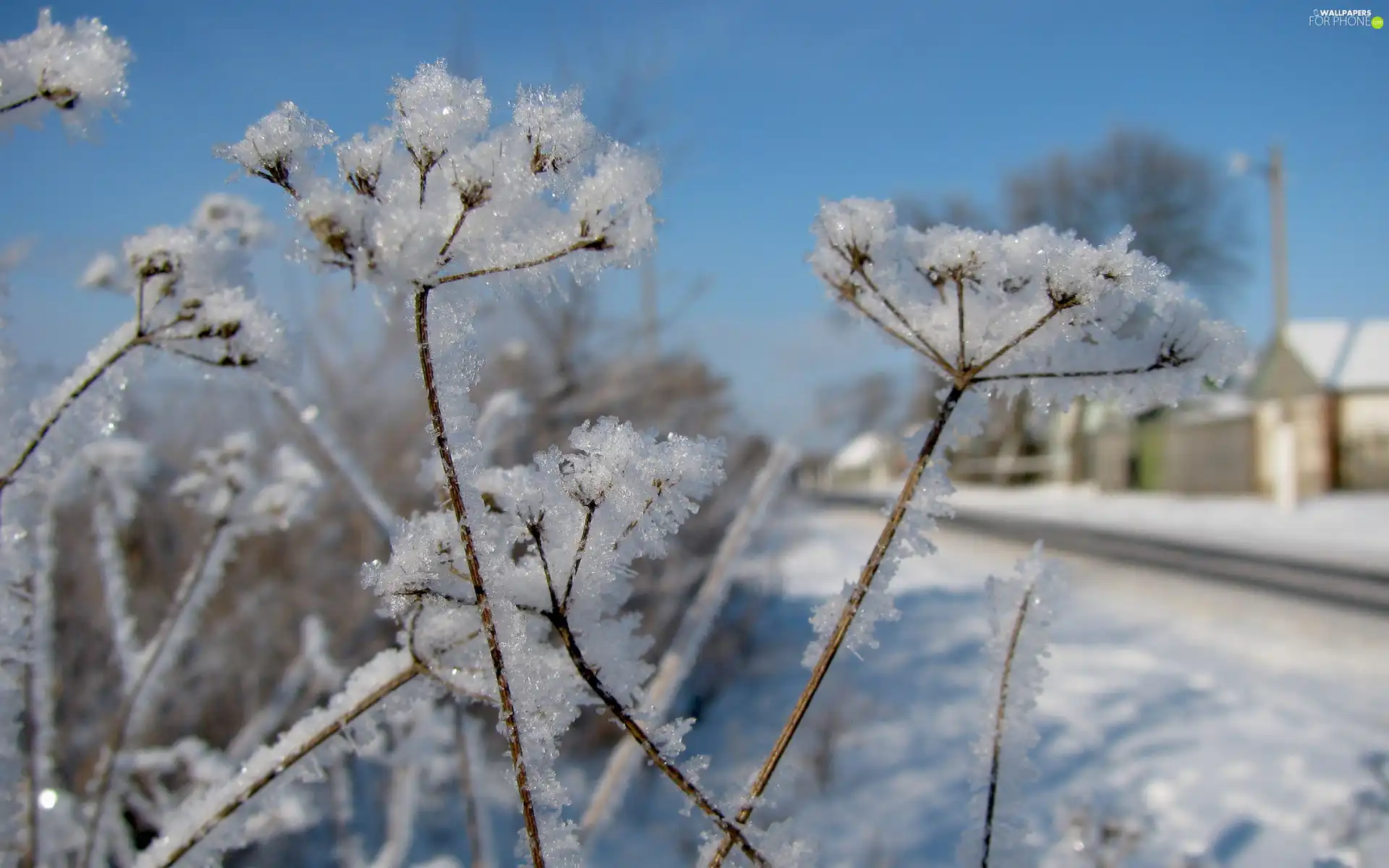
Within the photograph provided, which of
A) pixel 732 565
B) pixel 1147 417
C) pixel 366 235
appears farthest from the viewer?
pixel 1147 417

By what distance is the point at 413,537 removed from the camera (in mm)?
695

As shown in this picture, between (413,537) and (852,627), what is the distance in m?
0.35

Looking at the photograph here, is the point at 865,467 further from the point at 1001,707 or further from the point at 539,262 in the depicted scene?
the point at 539,262

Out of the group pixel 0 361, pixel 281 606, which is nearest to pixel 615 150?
pixel 0 361

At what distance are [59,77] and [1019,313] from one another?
83 cm

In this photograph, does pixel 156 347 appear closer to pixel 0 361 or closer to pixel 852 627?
pixel 0 361

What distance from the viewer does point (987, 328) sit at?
796 mm

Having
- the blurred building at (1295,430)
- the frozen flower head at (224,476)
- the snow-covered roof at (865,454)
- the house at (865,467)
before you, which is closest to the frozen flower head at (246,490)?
the frozen flower head at (224,476)

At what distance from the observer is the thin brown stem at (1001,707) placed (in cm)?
81

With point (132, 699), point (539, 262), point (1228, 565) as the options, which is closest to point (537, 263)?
point (539, 262)

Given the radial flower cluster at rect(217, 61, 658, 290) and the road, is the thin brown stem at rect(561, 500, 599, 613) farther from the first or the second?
the road

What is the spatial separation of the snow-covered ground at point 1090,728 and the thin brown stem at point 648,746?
185 centimetres

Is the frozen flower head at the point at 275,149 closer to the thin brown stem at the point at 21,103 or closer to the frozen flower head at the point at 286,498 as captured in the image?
the thin brown stem at the point at 21,103

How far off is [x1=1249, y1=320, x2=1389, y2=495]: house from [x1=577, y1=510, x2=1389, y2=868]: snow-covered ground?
15.3 meters
